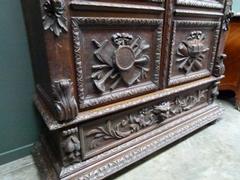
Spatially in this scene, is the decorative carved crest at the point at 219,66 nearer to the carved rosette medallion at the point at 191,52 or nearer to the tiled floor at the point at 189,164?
the carved rosette medallion at the point at 191,52

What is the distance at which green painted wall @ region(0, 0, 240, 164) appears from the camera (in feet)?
3.07

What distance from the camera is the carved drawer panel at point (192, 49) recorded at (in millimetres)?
1044

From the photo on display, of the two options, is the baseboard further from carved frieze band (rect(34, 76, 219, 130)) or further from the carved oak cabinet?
carved frieze band (rect(34, 76, 219, 130))

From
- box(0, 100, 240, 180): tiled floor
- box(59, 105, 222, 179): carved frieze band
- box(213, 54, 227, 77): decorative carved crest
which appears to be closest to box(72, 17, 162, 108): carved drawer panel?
box(59, 105, 222, 179): carved frieze band

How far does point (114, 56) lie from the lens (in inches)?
32.2

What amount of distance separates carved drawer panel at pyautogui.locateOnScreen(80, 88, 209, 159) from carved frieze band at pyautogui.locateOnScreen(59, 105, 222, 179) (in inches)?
1.1

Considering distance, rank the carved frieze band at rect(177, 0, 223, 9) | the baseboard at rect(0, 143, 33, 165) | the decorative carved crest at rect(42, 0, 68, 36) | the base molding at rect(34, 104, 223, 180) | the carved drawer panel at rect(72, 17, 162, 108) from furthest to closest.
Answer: the baseboard at rect(0, 143, 33, 165) → the carved frieze band at rect(177, 0, 223, 9) → the base molding at rect(34, 104, 223, 180) → the carved drawer panel at rect(72, 17, 162, 108) → the decorative carved crest at rect(42, 0, 68, 36)

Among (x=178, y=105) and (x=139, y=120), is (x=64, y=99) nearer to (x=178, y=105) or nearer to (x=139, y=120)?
(x=139, y=120)

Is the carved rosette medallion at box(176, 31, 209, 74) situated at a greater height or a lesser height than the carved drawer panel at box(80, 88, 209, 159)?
greater

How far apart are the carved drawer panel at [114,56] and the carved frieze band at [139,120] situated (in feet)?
0.44

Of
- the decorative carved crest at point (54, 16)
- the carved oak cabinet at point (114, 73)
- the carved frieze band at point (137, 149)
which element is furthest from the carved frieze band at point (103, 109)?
the decorative carved crest at point (54, 16)

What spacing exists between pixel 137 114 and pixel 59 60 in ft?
1.67

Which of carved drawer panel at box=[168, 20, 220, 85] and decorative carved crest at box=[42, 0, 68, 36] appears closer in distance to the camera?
decorative carved crest at box=[42, 0, 68, 36]

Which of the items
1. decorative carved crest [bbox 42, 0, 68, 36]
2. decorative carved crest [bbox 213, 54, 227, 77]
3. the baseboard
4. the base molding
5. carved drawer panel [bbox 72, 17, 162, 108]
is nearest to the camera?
decorative carved crest [bbox 42, 0, 68, 36]
